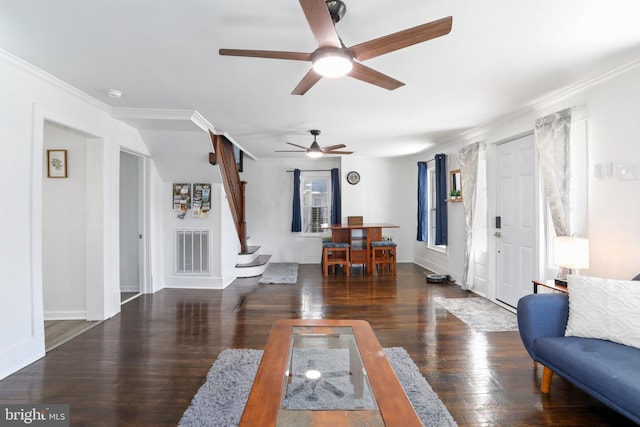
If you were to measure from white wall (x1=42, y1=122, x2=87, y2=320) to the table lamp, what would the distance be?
16.3ft

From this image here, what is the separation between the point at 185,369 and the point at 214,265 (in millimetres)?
2678

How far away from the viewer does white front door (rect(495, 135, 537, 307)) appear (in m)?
3.70

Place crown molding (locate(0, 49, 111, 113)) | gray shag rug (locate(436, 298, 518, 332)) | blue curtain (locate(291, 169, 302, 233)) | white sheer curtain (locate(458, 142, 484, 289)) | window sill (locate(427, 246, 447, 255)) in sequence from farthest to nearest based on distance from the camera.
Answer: blue curtain (locate(291, 169, 302, 233)), window sill (locate(427, 246, 447, 255)), white sheer curtain (locate(458, 142, 484, 289)), gray shag rug (locate(436, 298, 518, 332)), crown molding (locate(0, 49, 111, 113))

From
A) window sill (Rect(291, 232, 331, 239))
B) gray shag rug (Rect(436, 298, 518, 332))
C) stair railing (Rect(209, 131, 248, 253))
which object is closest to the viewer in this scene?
gray shag rug (Rect(436, 298, 518, 332))

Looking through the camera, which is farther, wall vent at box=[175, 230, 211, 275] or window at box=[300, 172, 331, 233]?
window at box=[300, 172, 331, 233]

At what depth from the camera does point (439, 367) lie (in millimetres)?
2531

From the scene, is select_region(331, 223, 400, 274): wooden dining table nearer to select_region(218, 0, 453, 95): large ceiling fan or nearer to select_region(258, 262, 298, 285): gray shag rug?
select_region(258, 262, 298, 285): gray shag rug

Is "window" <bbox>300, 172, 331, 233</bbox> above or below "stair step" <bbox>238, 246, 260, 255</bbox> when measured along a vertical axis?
above

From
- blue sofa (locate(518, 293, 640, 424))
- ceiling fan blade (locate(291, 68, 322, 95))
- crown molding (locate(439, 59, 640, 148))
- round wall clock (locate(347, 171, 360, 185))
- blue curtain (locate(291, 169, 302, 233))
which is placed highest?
crown molding (locate(439, 59, 640, 148))

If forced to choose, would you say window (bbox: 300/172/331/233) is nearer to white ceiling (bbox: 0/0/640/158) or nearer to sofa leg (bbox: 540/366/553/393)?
white ceiling (bbox: 0/0/640/158)

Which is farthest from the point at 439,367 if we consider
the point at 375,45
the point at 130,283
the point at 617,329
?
the point at 130,283

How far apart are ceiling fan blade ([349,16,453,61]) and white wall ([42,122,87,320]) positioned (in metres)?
3.56

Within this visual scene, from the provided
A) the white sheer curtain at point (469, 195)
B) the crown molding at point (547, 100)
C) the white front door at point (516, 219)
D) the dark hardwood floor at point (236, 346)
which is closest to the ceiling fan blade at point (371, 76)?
the crown molding at point (547, 100)

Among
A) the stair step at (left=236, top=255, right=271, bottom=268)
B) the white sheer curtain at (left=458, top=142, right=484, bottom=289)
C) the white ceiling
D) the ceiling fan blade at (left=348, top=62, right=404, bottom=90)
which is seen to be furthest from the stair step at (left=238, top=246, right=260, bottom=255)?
the ceiling fan blade at (left=348, top=62, right=404, bottom=90)
